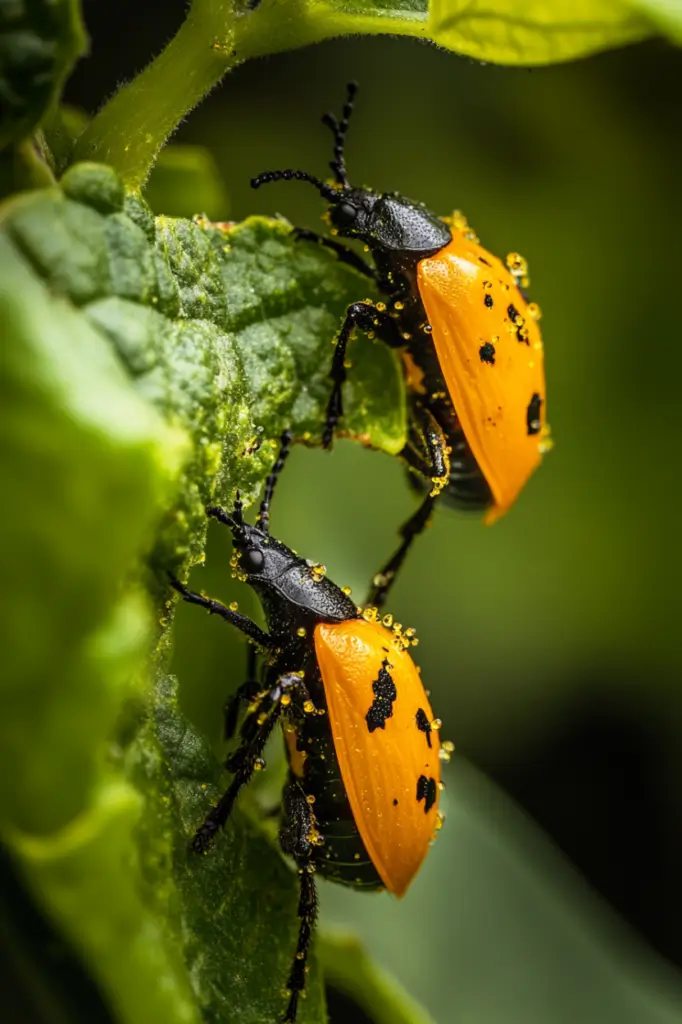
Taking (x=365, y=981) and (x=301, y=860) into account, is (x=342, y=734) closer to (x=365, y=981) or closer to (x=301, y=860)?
(x=301, y=860)

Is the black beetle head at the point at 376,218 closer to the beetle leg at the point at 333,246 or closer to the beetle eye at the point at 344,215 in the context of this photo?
the beetle eye at the point at 344,215

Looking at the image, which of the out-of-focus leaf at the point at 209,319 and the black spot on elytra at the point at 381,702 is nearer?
the out-of-focus leaf at the point at 209,319

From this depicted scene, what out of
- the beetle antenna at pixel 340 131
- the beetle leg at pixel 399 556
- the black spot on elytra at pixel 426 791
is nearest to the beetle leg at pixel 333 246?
the beetle antenna at pixel 340 131

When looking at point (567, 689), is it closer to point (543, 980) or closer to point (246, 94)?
point (543, 980)

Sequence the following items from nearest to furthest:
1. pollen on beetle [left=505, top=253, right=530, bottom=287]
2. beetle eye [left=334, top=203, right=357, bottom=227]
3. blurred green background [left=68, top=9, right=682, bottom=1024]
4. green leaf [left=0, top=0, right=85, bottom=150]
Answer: green leaf [left=0, top=0, right=85, bottom=150] → pollen on beetle [left=505, top=253, right=530, bottom=287] → beetle eye [left=334, top=203, right=357, bottom=227] → blurred green background [left=68, top=9, right=682, bottom=1024]

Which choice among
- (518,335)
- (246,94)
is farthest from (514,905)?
(246,94)

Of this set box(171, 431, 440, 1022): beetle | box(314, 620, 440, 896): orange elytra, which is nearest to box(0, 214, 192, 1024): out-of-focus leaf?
box(171, 431, 440, 1022): beetle

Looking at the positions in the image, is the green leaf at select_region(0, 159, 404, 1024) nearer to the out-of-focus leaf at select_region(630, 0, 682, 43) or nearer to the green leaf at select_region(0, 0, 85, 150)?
the green leaf at select_region(0, 0, 85, 150)
